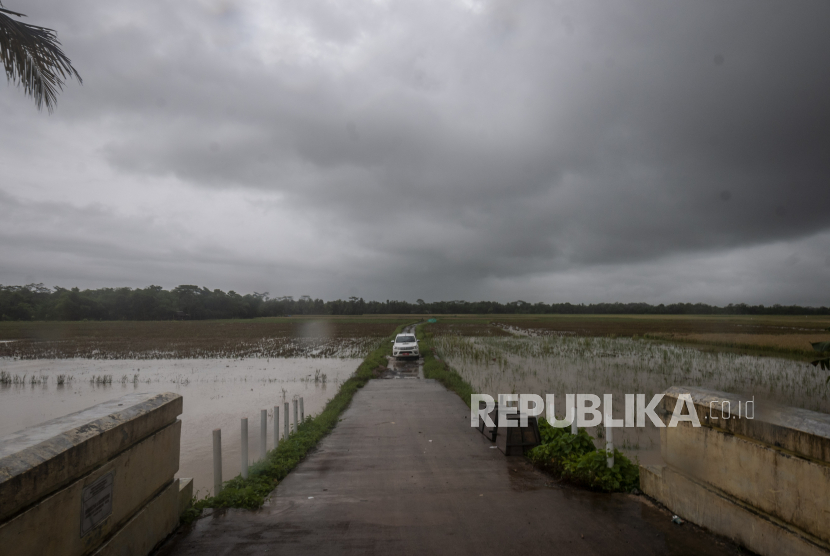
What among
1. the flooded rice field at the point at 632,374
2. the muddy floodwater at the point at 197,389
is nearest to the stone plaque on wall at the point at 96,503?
the muddy floodwater at the point at 197,389

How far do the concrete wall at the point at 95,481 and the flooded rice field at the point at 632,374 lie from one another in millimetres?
8328

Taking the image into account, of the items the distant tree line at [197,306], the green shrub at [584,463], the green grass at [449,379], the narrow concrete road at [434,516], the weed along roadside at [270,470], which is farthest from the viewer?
the distant tree line at [197,306]

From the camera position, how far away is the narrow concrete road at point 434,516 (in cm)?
445

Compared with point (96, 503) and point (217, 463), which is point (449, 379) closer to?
point (217, 463)

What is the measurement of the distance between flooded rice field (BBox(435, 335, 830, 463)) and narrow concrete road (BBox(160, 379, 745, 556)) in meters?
3.96

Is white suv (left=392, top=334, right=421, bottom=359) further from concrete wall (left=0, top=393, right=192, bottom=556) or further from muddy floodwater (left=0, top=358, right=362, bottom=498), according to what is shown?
concrete wall (left=0, top=393, right=192, bottom=556)

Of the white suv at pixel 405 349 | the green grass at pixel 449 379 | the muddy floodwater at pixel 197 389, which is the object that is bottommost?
the muddy floodwater at pixel 197 389

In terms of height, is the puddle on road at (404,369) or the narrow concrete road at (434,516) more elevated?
the narrow concrete road at (434,516)

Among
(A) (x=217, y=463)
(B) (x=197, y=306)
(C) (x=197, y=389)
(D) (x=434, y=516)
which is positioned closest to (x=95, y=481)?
(A) (x=217, y=463)

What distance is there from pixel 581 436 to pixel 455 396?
7.38 meters

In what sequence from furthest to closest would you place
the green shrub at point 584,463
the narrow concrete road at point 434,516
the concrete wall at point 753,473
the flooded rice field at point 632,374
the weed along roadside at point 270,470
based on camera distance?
the flooded rice field at point 632,374, the green shrub at point 584,463, the weed along roadside at point 270,470, the narrow concrete road at point 434,516, the concrete wall at point 753,473

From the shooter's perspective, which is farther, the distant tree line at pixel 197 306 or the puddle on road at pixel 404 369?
the distant tree line at pixel 197 306

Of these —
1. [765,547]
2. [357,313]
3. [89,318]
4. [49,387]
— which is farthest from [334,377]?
[357,313]

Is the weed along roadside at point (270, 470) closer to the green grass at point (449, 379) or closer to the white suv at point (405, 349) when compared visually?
the green grass at point (449, 379)
